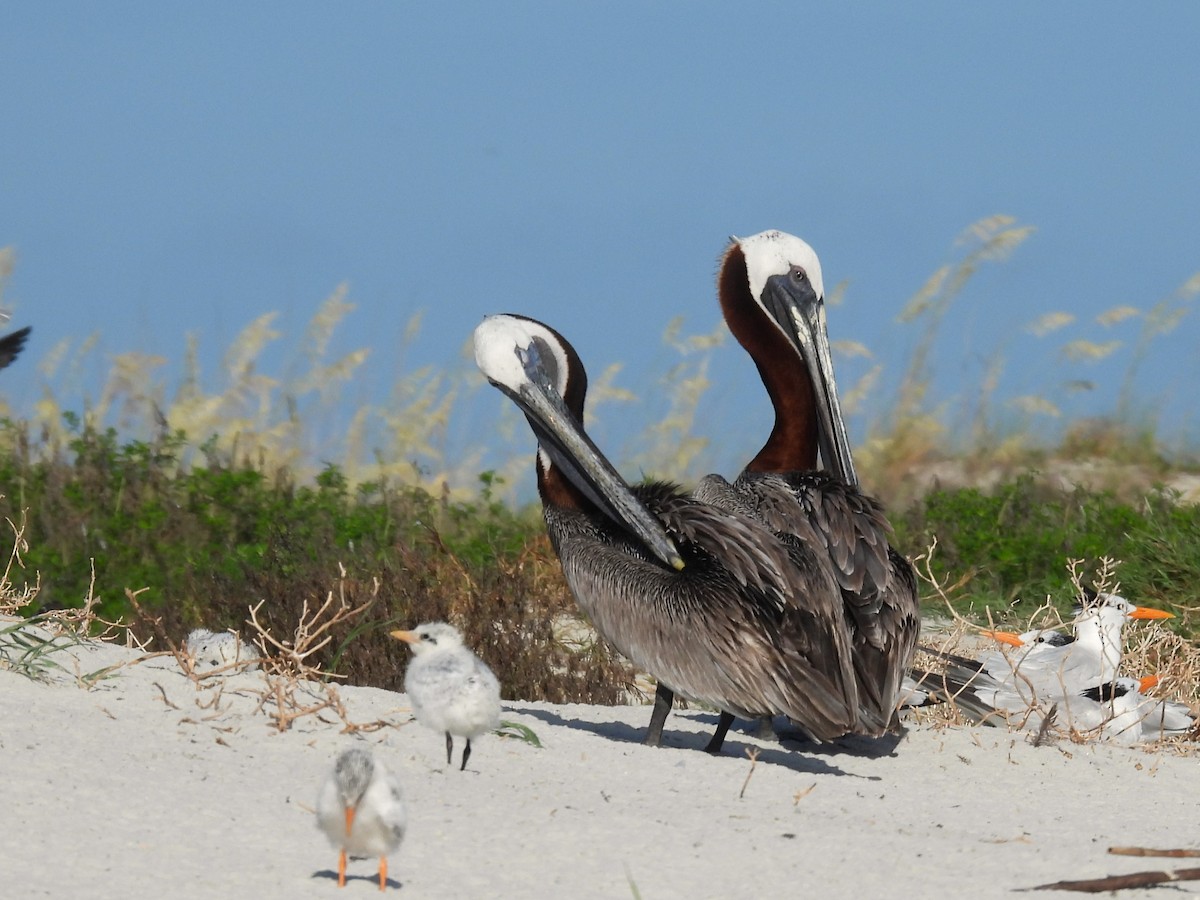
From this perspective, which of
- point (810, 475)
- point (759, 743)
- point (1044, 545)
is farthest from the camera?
point (1044, 545)

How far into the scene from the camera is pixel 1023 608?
9148mm

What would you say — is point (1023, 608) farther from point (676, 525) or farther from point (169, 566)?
point (169, 566)

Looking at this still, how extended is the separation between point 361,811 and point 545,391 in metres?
2.72

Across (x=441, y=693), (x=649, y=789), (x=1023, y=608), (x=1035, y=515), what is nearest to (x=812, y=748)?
(x=649, y=789)

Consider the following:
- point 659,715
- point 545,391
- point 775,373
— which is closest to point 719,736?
point 659,715

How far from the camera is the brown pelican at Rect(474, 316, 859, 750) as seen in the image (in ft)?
17.1

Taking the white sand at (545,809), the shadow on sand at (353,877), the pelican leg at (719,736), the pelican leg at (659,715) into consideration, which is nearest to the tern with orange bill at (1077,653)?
the white sand at (545,809)

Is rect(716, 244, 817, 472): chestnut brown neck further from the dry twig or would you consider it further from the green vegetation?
the dry twig

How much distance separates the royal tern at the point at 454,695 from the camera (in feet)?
15.4

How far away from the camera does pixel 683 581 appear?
18.1 feet

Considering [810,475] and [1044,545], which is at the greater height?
[810,475]

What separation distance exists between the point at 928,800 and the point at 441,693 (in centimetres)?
157

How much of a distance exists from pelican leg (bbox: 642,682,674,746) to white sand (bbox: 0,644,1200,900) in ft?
0.20

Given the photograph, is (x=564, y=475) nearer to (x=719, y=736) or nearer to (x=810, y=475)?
(x=810, y=475)
